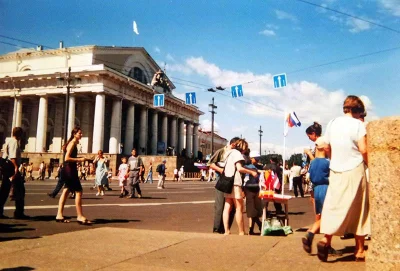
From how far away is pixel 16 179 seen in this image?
7844mm

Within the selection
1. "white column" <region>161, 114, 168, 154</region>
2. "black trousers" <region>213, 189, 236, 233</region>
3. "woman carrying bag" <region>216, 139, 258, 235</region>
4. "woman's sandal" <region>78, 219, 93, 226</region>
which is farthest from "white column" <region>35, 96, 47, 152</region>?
"woman carrying bag" <region>216, 139, 258, 235</region>

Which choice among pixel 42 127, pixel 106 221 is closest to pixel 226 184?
pixel 106 221

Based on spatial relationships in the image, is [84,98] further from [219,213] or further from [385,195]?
[385,195]

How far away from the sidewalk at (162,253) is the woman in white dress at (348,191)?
315 mm

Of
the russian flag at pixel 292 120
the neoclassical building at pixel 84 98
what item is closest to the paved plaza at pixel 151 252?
the russian flag at pixel 292 120

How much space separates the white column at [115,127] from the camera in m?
48.3

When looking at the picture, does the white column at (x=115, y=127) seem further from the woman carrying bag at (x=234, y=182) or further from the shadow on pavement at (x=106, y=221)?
the woman carrying bag at (x=234, y=182)

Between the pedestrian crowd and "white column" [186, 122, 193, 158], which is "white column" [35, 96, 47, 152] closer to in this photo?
"white column" [186, 122, 193, 158]

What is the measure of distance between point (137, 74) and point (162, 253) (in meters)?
54.2

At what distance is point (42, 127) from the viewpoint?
48.6m

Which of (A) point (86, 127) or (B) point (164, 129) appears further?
(B) point (164, 129)

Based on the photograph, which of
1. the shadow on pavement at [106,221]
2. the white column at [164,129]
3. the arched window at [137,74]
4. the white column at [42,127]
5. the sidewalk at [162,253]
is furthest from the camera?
the white column at [164,129]

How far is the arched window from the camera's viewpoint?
2167 inches

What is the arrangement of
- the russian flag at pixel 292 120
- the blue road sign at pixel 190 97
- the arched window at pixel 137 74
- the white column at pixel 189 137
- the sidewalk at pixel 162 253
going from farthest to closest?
the white column at pixel 189 137
the arched window at pixel 137 74
the blue road sign at pixel 190 97
the russian flag at pixel 292 120
the sidewalk at pixel 162 253
